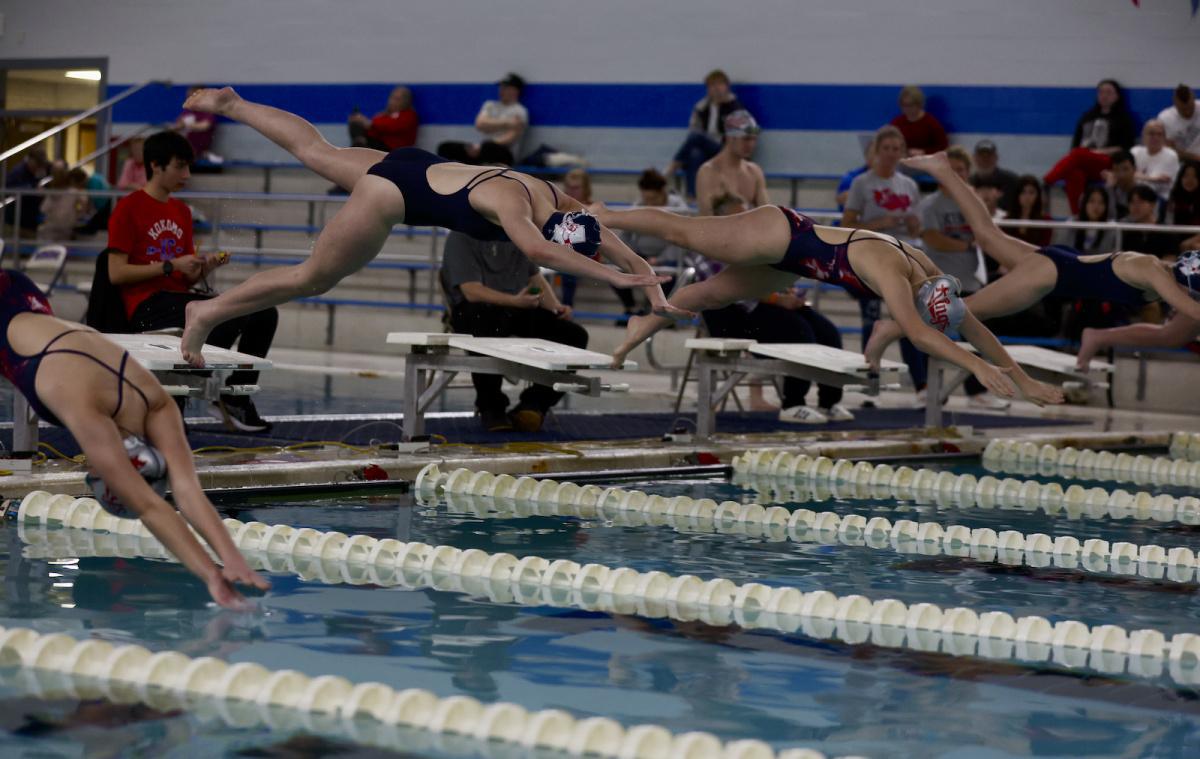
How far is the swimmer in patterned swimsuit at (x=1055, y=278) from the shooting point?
→ 8.03m

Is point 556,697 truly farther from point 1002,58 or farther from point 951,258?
point 1002,58

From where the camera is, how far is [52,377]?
12.1 ft

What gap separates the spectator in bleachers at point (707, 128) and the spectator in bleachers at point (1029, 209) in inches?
113

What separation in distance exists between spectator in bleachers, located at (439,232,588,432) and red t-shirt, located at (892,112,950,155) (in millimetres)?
5717

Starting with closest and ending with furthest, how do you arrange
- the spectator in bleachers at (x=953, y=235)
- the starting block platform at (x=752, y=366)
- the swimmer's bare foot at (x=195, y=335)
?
the swimmer's bare foot at (x=195, y=335) < the starting block platform at (x=752, y=366) < the spectator in bleachers at (x=953, y=235)

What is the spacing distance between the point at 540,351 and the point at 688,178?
716 centimetres

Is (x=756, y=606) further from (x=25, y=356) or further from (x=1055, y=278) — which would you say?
→ (x=1055, y=278)

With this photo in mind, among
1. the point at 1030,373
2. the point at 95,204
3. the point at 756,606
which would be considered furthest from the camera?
the point at 95,204

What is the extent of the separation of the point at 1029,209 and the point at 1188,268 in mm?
3966

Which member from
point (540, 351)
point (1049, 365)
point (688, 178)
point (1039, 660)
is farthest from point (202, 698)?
point (688, 178)

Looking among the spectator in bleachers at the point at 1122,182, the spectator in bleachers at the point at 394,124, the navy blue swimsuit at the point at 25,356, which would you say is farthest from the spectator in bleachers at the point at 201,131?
the navy blue swimsuit at the point at 25,356

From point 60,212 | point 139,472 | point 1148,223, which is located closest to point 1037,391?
point 139,472

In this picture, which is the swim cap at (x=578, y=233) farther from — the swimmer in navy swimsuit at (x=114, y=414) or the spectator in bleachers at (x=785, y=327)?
the spectator in bleachers at (x=785, y=327)

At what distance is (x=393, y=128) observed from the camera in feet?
51.5
